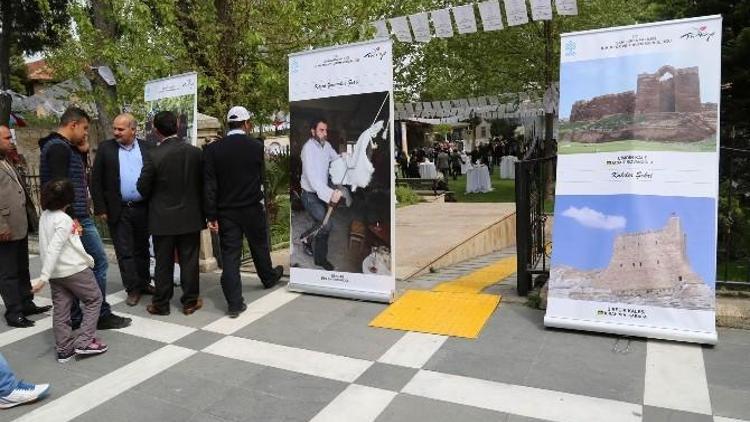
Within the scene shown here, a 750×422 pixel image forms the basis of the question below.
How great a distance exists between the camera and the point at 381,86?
487 cm

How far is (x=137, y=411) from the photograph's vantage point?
3305mm

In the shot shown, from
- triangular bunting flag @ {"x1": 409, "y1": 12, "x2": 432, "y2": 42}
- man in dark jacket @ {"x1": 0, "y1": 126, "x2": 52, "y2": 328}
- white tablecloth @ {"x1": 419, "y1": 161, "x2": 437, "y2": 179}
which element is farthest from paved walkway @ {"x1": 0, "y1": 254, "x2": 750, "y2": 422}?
white tablecloth @ {"x1": 419, "y1": 161, "x2": 437, "y2": 179}

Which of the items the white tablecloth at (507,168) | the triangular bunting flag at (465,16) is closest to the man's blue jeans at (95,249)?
the triangular bunting flag at (465,16)

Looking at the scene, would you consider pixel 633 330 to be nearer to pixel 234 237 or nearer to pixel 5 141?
pixel 234 237

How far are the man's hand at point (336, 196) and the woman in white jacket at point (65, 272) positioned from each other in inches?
81.7

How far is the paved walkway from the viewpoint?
320 cm

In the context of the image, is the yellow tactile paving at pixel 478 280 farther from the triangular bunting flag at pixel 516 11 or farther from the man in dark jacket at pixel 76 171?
the triangular bunting flag at pixel 516 11

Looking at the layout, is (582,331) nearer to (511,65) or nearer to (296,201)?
(296,201)

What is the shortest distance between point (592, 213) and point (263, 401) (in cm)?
266

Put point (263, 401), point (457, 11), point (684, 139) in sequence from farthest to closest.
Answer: point (457, 11), point (684, 139), point (263, 401)

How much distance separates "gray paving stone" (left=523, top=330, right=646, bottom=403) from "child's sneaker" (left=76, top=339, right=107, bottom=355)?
303 cm

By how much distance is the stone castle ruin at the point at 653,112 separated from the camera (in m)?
3.87

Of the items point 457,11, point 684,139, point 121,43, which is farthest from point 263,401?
point 457,11

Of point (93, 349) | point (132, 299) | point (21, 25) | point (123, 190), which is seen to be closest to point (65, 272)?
point (93, 349)
